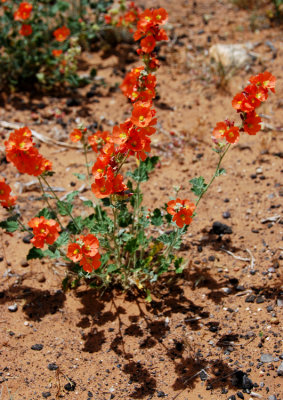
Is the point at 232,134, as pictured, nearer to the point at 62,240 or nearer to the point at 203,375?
the point at 62,240

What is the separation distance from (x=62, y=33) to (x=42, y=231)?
3.73 meters

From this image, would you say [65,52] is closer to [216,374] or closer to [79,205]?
[79,205]

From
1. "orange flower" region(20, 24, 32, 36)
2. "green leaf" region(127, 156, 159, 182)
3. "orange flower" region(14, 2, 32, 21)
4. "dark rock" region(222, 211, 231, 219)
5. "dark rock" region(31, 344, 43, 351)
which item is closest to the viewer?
"dark rock" region(31, 344, 43, 351)

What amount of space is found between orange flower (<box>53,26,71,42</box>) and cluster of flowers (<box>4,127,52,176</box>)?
3.26m

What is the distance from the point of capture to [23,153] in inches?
125

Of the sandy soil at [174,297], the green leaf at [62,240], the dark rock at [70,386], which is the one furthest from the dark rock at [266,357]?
the green leaf at [62,240]

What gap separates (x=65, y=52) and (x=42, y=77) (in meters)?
0.77

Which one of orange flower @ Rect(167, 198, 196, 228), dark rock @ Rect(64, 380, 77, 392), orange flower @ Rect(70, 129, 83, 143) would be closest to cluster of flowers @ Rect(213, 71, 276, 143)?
orange flower @ Rect(167, 198, 196, 228)

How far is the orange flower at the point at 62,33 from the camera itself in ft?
19.5

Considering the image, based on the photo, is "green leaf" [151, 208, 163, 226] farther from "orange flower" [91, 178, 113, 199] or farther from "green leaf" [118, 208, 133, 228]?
"orange flower" [91, 178, 113, 199]

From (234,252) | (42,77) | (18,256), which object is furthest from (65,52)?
(234,252)

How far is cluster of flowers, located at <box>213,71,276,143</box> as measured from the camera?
3064 millimetres

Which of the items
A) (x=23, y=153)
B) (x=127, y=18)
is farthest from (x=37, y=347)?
(x=127, y=18)

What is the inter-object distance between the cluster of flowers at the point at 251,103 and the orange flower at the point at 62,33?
360 cm
